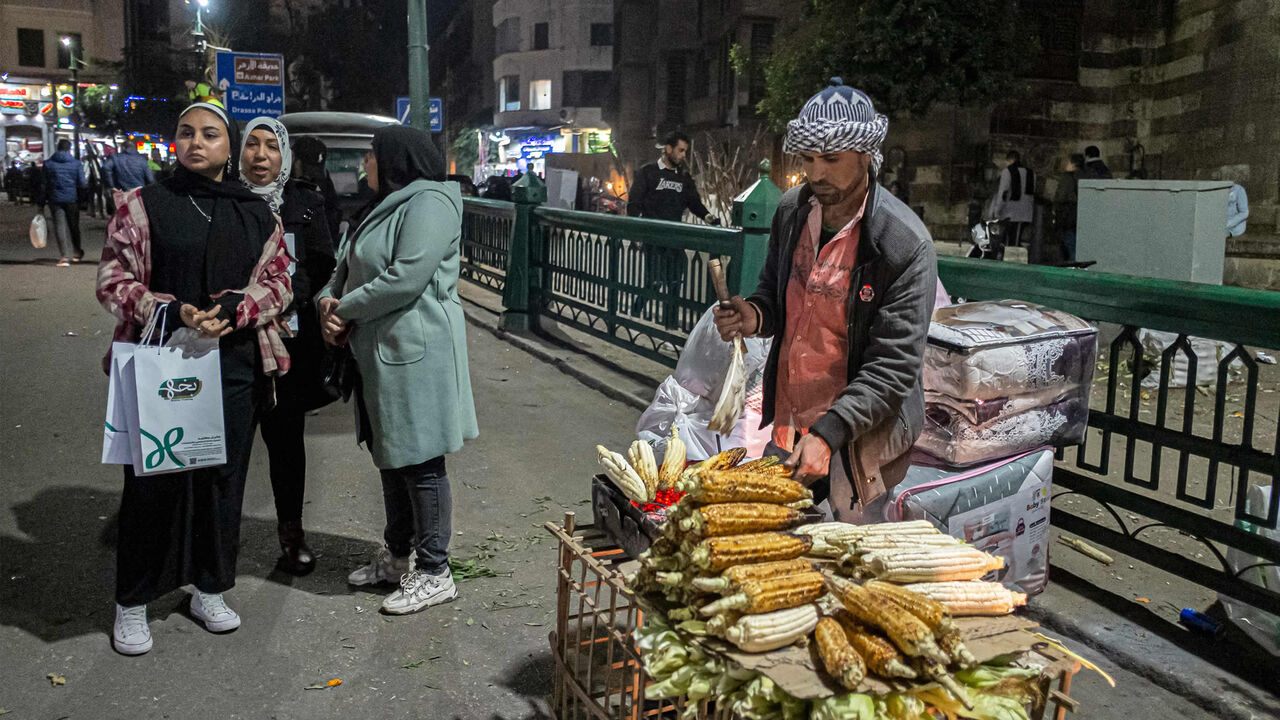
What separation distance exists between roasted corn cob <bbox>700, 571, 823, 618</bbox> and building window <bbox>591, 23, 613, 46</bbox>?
67598 millimetres

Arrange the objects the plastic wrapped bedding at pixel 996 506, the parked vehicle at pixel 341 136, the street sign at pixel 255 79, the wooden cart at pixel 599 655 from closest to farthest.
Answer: the wooden cart at pixel 599 655 < the plastic wrapped bedding at pixel 996 506 < the parked vehicle at pixel 341 136 < the street sign at pixel 255 79

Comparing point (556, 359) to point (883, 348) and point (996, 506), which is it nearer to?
point (996, 506)

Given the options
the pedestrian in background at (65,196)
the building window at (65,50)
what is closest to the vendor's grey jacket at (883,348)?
the pedestrian in background at (65,196)

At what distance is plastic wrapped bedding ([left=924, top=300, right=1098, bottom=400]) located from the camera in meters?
4.09

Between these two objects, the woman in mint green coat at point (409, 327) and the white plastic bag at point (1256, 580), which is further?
the woman in mint green coat at point (409, 327)

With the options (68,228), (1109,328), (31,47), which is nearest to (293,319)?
(1109,328)

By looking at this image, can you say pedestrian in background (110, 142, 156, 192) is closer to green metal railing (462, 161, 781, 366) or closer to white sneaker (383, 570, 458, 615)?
green metal railing (462, 161, 781, 366)

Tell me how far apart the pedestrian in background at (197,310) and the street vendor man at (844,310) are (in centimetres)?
207

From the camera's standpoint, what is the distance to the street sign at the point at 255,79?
2431cm

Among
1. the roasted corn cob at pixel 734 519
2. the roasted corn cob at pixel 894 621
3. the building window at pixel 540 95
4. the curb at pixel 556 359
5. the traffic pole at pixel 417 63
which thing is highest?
the building window at pixel 540 95

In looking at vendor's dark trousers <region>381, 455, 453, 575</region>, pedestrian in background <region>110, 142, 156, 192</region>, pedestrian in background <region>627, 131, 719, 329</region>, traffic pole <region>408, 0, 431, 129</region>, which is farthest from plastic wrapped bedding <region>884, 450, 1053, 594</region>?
pedestrian in background <region>110, 142, 156, 192</region>

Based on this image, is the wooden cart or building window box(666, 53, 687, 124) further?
building window box(666, 53, 687, 124)

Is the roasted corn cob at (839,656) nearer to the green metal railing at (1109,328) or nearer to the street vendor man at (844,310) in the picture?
the street vendor man at (844,310)

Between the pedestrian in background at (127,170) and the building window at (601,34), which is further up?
the building window at (601,34)
